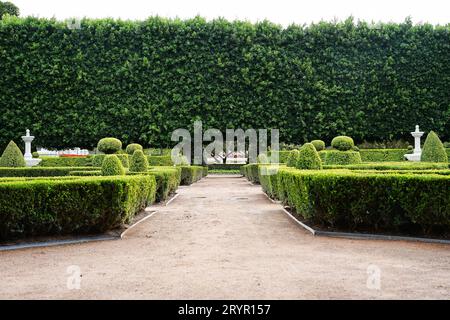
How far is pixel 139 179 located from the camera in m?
11.0

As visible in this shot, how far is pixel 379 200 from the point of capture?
28.5ft

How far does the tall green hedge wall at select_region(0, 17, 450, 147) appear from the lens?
29.0 meters

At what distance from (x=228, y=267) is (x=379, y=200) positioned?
3.67 meters

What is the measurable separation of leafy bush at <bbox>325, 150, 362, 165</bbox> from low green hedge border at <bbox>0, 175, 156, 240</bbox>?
1283 cm

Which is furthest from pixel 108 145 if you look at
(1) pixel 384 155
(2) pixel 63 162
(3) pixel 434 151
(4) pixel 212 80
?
(1) pixel 384 155

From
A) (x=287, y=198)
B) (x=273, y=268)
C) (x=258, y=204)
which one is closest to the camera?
(x=273, y=268)

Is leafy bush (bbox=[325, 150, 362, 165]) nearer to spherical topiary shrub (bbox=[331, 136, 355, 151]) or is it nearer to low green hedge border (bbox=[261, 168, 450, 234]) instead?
spherical topiary shrub (bbox=[331, 136, 355, 151])

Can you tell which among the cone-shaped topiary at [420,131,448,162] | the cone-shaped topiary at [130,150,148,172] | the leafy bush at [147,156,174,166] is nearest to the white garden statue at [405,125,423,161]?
the cone-shaped topiary at [420,131,448,162]

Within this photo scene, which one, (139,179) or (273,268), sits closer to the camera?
(273,268)

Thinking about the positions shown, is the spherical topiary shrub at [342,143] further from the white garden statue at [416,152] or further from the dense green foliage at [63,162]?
the dense green foliage at [63,162]

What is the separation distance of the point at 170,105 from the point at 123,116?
9.29 feet

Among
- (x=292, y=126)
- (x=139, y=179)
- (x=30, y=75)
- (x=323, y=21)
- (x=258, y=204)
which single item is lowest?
(x=258, y=204)

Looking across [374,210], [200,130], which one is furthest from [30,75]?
[374,210]
